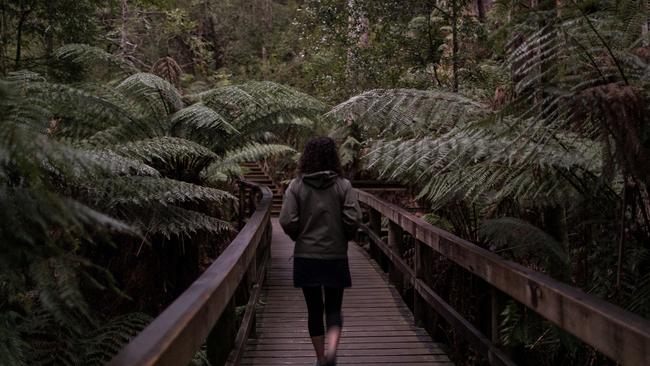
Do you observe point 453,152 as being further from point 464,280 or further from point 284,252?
point 284,252

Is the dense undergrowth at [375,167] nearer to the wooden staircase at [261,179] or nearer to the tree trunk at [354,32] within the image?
the tree trunk at [354,32]

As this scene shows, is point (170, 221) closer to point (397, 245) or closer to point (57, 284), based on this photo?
point (397, 245)

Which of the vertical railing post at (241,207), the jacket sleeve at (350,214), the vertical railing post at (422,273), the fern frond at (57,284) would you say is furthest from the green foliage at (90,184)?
the vertical railing post at (241,207)

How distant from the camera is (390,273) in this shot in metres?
6.95

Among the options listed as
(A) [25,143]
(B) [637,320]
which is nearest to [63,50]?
(A) [25,143]

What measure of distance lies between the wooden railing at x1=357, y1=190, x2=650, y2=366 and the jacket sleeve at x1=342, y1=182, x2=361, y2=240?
652mm

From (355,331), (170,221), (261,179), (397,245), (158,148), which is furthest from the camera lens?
(261,179)

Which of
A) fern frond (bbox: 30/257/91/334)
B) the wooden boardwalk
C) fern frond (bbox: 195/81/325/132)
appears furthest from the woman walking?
fern frond (bbox: 195/81/325/132)

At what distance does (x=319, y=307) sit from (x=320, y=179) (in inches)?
30.7

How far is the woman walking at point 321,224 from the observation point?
11.8 ft

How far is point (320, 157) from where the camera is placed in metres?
3.64

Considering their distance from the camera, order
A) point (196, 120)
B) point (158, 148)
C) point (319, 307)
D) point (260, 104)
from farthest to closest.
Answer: point (260, 104) < point (196, 120) < point (158, 148) < point (319, 307)

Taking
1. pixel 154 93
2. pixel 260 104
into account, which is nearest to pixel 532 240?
pixel 260 104

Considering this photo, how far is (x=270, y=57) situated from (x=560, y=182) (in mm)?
24753
